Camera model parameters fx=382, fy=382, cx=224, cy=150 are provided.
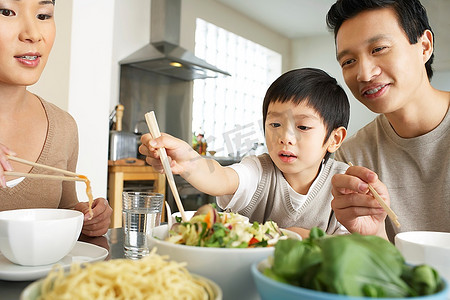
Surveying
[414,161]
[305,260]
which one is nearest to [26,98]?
[305,260]

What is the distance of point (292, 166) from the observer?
1.35 meters

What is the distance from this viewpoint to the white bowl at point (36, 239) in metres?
0.64

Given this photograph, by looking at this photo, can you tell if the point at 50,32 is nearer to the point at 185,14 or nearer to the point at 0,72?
the point at 0,72

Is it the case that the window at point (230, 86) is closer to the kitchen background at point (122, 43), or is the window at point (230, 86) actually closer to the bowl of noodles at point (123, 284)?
the kitchen background at point (122, 43)

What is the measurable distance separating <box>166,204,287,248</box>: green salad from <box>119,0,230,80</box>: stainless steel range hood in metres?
3.94

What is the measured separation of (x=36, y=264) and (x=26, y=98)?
949 millimetres

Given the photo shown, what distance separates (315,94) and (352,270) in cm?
107

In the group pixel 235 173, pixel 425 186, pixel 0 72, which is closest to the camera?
pixel 0 72

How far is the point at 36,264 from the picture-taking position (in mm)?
675

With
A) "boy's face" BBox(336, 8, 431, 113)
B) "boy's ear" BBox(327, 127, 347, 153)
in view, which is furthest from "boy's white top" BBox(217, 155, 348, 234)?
"boy's face" BBox(336, 8, 431, 113)

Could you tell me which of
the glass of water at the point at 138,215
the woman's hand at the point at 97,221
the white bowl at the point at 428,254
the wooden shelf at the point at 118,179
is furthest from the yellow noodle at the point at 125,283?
the wooden shelf at the point at 118,179

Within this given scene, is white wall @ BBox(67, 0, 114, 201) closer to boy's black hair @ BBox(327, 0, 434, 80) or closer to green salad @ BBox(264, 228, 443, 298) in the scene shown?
boy's black hair @ BBox(327, 0, 434, 80)

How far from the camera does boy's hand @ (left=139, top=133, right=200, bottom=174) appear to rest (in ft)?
2.80

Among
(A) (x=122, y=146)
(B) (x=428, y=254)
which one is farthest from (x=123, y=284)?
(A) (x=122, y=146)
